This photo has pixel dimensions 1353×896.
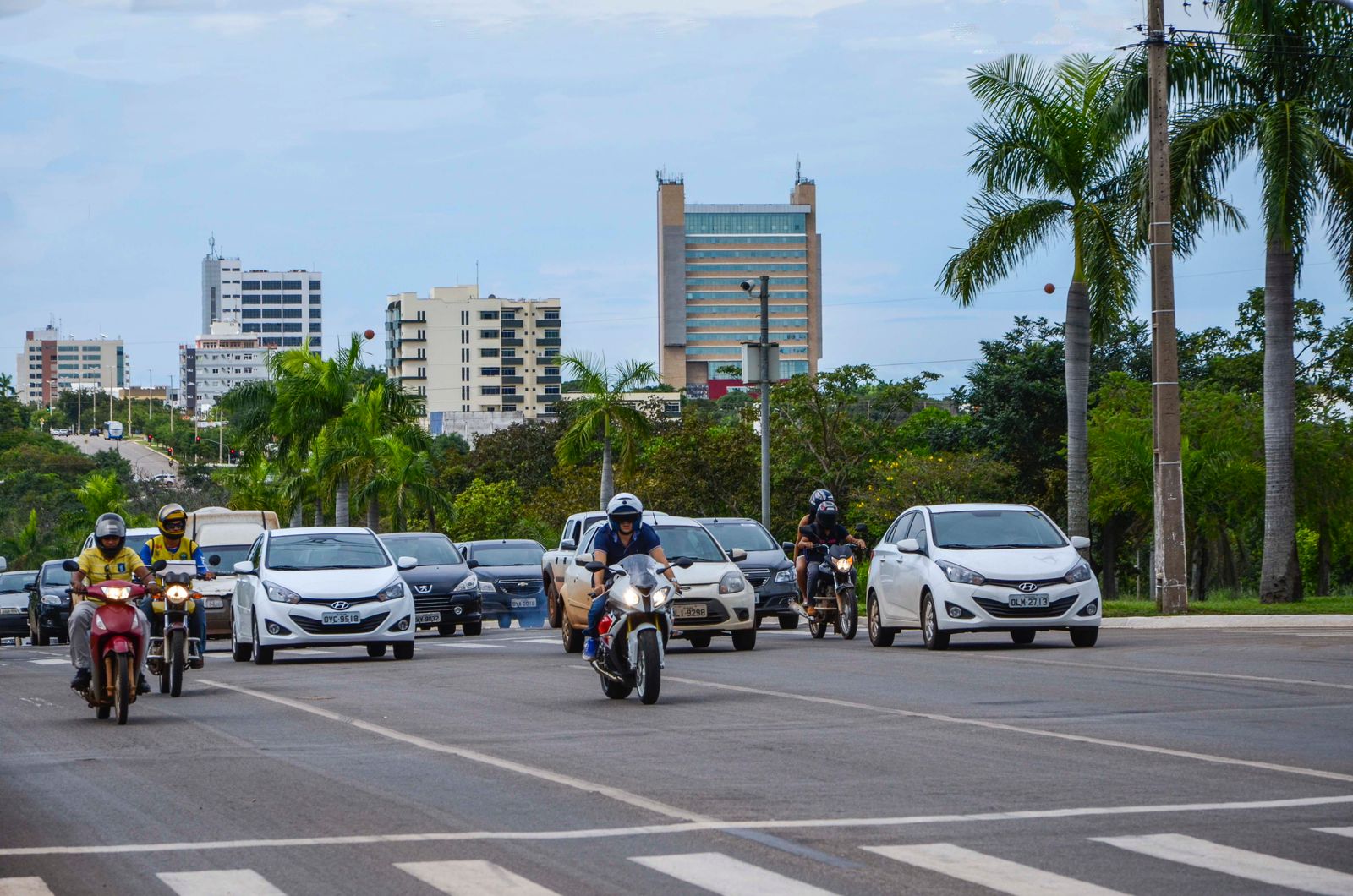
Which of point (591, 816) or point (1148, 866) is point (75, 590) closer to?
point (591, 816)

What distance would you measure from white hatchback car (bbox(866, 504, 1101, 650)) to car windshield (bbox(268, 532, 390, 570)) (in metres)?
6.26

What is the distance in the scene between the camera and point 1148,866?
7699 mm

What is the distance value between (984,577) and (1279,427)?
1284 centimetres

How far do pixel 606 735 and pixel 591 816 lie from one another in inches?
154

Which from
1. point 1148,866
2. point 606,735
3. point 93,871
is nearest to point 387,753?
point 606,735

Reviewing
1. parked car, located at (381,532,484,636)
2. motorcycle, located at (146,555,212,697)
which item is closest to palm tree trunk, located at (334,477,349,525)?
parked car, located at (381,532,484,636)

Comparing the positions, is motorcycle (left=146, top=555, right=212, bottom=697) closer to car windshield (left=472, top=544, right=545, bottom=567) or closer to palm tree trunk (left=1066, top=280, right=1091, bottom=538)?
car windshield (left=472, top=544, right=545, bottom=567)

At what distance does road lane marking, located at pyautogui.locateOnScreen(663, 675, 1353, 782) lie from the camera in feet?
34.7

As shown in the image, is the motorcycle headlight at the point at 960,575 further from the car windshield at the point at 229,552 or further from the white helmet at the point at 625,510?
the car windshield at the point at 229,552

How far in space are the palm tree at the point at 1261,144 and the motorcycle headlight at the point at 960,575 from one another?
12.2 m

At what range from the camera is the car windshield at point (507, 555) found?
36.9m

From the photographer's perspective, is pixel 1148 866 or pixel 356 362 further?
pixel 356 362

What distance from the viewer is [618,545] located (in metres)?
16.2

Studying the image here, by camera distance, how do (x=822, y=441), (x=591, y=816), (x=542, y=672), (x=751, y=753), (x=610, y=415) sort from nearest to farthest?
(x=591, y=816) < (x=751, y=753) < (x=542, y=672) < (x=610, y=415) < (x=822, y=441)
